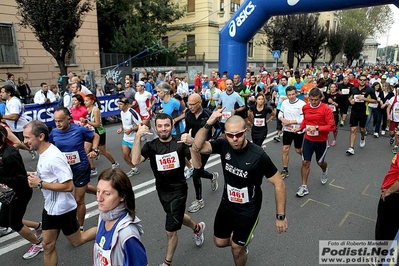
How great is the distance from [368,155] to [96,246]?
7.48 meters

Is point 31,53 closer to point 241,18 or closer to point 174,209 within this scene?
point 241,18

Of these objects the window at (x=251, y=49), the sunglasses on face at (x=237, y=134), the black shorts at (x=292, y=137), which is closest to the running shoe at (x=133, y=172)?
the black shorts at (x=292, y=137)

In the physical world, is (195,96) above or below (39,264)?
above

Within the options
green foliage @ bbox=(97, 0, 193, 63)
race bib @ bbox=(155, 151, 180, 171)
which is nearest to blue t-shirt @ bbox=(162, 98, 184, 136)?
race bib @ bbox=(155, 151, 180, 171)

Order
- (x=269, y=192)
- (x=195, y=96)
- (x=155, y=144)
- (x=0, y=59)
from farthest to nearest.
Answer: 1. (x=0, y=59)
2. (x=269, y=192)
3. (x=195, y=96)
4. (x=155, y=144)

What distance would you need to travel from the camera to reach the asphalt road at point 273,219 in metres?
3.51

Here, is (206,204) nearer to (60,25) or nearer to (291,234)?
(291,234)

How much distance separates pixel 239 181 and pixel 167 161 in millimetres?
885

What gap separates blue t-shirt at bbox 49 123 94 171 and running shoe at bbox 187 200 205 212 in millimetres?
1716

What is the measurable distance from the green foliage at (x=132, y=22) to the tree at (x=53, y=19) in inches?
301

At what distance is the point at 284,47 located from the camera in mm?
26547

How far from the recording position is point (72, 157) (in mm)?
3854

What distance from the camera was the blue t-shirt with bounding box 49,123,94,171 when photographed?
385 centimetres

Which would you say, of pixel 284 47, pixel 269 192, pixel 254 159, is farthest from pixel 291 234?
pixel 284 47
